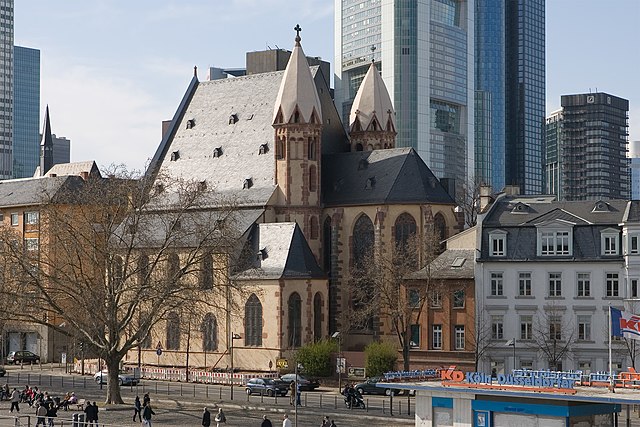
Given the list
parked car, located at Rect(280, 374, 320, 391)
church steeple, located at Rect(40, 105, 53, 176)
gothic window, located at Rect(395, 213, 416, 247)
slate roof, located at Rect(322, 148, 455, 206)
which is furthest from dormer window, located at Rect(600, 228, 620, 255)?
church steeple, located at Rect(40, 105, 53, 176)

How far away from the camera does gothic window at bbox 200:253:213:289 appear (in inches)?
3290

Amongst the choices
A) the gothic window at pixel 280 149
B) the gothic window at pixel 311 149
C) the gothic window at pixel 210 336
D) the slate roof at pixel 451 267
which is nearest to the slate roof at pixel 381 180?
the gothic window at pixel 311 149

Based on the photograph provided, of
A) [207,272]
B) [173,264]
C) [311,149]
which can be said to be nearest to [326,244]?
[311,149]

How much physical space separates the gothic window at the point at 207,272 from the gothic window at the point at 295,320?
1927cm

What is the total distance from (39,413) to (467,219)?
8421 centimetres

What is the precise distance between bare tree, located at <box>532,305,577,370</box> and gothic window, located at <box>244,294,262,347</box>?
24255 mm

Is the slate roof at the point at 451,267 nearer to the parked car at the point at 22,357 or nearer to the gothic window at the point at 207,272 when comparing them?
the gothic window at the point at 207,272

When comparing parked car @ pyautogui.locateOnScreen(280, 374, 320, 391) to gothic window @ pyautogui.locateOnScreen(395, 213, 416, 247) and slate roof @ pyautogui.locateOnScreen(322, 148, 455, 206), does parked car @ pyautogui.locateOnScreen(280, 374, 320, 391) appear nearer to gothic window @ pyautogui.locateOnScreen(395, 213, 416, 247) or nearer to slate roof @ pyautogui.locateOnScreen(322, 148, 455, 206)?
gothic window @ pyautogui.locateOnScreen(395, 213, 416, 247)

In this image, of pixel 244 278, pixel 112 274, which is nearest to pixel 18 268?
pixel 112 274

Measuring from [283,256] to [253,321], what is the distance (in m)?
6.08

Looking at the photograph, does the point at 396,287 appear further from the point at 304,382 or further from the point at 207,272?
the point at 207,272

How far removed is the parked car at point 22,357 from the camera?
126688mm

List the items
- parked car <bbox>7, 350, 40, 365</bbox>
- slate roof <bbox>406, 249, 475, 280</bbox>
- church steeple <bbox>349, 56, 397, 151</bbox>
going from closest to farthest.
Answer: slate roof <bbox>406, 249, 475, 280</bbox> < church steeple <bbox>349, 56, 397, 151</bbox> < parked car <bbox>7, 350, 40, 365</bbox>

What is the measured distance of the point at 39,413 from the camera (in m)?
68.6
